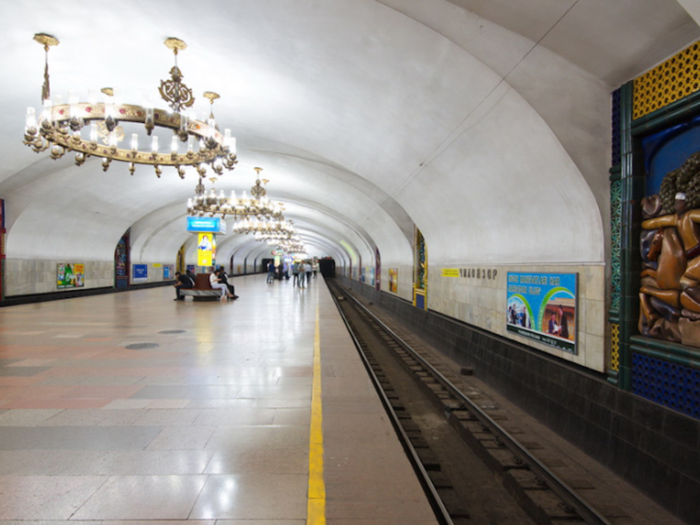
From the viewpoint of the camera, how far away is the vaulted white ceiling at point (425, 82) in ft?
12.7

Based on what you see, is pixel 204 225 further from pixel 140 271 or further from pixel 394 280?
pixel 394 280

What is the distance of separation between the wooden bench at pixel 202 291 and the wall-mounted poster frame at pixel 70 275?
14.1 ft

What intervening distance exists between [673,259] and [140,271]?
2357 centimetres

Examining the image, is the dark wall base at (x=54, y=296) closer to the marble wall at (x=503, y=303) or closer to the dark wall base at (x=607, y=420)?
the marble wall at (x=503, y=303)

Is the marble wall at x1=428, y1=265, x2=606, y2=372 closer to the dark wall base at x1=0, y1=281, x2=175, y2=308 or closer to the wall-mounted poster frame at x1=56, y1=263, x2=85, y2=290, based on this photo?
the dark wall base at x1=0, y1=281, x2=175, y2=308

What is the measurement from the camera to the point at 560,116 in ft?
14.0

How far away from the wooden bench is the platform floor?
338 inches

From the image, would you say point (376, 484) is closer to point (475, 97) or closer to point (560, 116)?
point (560, 116)

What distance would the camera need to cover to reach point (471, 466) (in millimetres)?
4375

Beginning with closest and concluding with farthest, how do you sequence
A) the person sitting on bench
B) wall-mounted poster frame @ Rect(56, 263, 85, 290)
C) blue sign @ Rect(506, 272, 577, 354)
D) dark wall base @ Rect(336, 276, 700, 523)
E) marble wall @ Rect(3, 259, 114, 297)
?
dark wall base @ Rect(336, 276, 700, 523) < blue sign @ Rect(506, 272, 577, 354) < marble wall @ Rect(3, 259, 114, 297) < wall-mounted poster frame @ Rect(56, 263, 85, 290) < the person sitting on bench

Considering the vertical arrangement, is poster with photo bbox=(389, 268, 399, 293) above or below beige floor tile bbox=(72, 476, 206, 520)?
above

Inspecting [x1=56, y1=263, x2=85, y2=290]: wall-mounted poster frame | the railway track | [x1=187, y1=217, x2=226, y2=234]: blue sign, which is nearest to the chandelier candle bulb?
the railway track

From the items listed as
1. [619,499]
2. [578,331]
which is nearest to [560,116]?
[578,331]

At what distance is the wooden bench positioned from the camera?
15.4 m
